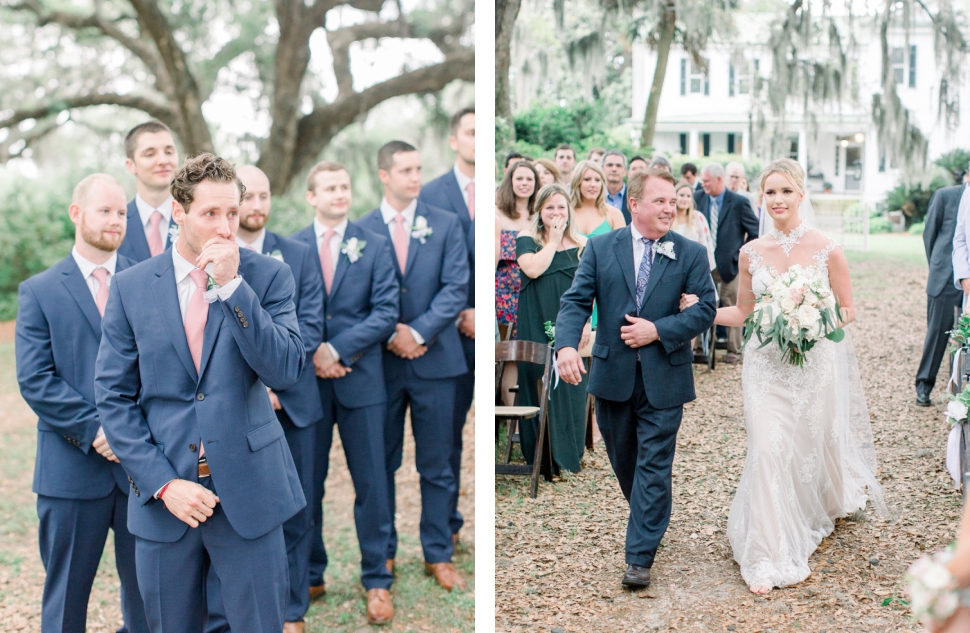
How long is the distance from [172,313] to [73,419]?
79 cm

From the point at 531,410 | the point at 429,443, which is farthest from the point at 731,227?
the point at 429,443

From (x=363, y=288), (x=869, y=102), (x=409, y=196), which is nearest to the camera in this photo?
(x=869, y=102)

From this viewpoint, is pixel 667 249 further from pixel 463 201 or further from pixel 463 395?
pixel 463 395

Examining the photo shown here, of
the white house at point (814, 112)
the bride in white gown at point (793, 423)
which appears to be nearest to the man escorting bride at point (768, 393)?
the bride in white gown at point (793, 423)

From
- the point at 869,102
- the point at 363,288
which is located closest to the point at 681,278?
the point at 869,102

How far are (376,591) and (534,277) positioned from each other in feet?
5.84

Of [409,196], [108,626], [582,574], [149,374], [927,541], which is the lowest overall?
[108,626]

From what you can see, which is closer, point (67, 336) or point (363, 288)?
point (67, 336)

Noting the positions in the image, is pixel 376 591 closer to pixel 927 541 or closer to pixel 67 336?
pixel 67 336

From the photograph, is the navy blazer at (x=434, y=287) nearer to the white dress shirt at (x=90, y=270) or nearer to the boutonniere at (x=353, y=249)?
the boutonniere at (x=353, y=249)

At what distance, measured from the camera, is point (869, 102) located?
364cm

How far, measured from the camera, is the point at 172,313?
3.08 meters

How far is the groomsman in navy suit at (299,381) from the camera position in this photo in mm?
4125

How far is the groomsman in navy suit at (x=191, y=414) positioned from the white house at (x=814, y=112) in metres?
1.90
